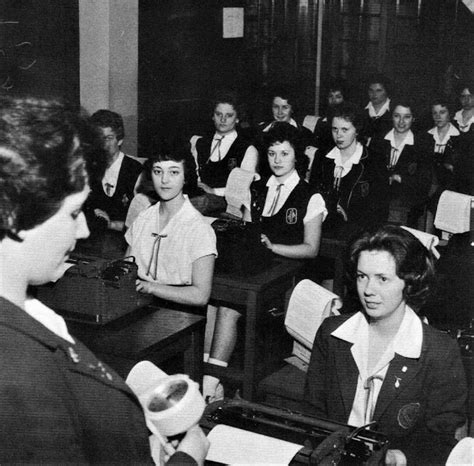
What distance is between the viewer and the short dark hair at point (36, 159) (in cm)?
98

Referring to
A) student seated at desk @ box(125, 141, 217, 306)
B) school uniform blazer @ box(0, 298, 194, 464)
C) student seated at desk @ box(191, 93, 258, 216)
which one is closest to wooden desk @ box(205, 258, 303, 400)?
student seated at desk @ box(125, 141, 217, 306)

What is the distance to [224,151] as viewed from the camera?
5562 mm

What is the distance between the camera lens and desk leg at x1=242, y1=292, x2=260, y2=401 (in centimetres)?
310

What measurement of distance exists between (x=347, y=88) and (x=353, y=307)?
6.47 m

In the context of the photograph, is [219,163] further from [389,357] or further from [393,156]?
[389,357]

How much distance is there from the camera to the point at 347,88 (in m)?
8.57

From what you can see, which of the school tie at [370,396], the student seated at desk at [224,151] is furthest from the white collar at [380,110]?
the school tie at [370,396]

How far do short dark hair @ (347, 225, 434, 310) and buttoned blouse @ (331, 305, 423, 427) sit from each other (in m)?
0.07

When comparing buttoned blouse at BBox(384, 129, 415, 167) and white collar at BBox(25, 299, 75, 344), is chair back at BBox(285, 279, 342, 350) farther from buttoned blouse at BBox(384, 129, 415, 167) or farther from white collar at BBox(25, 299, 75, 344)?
buttoned blouse at BBox(384, 129, 415, 167)

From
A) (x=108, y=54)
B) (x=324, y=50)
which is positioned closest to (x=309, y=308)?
(x=108, y=54)

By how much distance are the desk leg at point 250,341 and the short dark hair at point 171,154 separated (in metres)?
0.58

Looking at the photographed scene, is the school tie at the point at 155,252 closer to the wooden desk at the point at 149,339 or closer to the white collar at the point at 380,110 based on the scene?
the wooden desk at the point at 149,339

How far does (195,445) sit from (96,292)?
1326 mm

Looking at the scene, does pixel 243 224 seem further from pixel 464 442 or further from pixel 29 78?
pixel 29 78
